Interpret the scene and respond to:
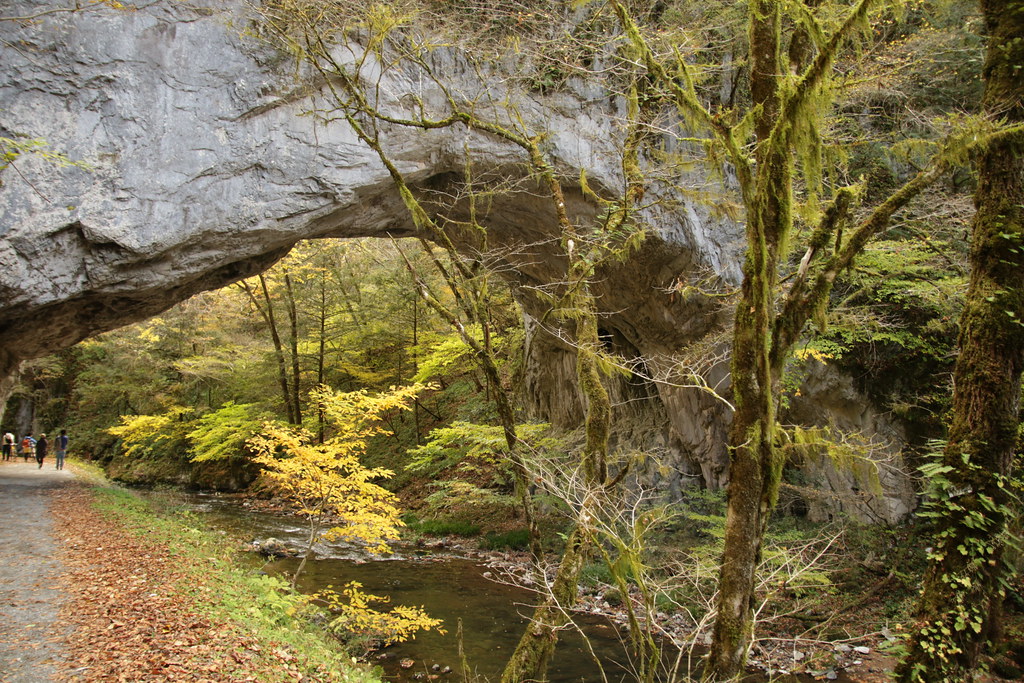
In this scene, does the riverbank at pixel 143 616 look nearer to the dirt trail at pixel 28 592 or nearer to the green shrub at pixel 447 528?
the dirt trail at pixel 28 592

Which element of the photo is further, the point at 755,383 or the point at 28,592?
the point at 28,592

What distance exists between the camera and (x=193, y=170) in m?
7.89

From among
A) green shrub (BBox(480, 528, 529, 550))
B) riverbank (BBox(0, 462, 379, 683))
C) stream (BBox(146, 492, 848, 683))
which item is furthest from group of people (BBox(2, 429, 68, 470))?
green shrub (BBox(480, 528, 529, 550))

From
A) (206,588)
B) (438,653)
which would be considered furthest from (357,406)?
(438,653)

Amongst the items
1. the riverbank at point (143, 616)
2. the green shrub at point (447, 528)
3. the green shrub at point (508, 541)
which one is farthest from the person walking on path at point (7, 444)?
the green shrub at point (508, 541)

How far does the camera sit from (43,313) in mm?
8414

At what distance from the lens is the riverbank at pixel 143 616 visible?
423 centimetres

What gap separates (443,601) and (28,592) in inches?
190

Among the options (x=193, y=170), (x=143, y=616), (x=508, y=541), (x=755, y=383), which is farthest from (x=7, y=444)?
(x=755, y=383)

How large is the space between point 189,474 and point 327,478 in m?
14.6

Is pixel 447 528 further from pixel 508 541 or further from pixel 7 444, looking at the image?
pixel 7 444

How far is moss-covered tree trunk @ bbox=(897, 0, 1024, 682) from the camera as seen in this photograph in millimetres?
3982

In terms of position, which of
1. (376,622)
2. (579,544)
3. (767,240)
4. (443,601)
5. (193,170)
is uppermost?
(193,170)

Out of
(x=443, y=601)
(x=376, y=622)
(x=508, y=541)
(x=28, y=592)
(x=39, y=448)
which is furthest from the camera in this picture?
(x=39, y=448)
